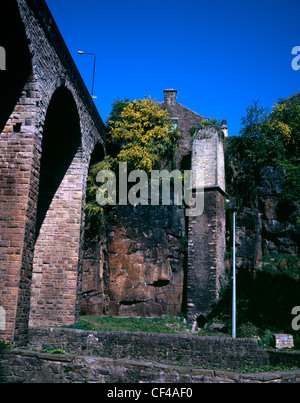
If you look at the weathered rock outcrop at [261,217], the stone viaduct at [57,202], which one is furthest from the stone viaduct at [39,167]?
the weathered rock outcrop at [261,217]

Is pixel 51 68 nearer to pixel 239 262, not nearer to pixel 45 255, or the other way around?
pixel 45 255

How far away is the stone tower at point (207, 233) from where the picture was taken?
15.6 meters

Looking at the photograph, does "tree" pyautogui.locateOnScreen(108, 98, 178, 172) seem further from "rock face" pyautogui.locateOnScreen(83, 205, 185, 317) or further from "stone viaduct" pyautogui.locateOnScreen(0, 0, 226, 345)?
"rock face" pyautogui.locateOnScreen(83, 205, 185, 317)

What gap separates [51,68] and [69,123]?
311 centimetres

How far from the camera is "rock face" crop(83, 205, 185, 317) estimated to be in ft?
51.9

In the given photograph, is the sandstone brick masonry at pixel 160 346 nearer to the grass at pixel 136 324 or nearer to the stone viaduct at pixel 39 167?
the stone viaduct at pixel 39 167

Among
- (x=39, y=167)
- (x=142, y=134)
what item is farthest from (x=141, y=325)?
(x=142, y=134)

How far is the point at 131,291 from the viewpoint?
634 inches

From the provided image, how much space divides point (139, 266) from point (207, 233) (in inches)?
126

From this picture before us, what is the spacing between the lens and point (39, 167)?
9172 millimetres

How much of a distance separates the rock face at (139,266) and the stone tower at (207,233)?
0.58m

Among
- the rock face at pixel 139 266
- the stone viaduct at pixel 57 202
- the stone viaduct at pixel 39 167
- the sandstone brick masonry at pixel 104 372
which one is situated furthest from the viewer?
the rock face at pixel 139 266

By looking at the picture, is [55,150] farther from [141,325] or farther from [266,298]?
[266,298]

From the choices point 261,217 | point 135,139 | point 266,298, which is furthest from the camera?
point 135,139
